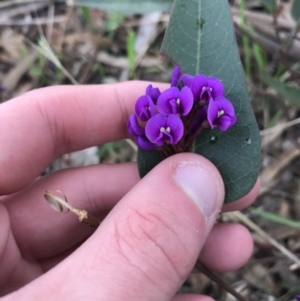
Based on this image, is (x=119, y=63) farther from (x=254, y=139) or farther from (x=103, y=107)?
(x=254, y=139)

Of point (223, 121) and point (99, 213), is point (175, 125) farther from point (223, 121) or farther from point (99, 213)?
point (99, 213)

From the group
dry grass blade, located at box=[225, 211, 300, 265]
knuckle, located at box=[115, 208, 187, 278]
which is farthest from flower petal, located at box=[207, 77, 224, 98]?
dry grass blade, located at box=[225, 211, 300, 265]

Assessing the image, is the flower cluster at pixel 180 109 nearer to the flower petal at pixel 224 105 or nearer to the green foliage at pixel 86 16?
the flower petal at pixel 224 105

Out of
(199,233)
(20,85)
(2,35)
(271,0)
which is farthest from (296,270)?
(2,35)

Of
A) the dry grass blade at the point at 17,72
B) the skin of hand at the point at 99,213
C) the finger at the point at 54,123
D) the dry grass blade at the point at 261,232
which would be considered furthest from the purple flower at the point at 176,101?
the dry grass blade at the point at 17,72

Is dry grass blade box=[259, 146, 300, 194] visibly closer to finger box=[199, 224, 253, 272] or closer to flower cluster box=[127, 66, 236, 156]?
finger box=[199, 224, 253, 272]

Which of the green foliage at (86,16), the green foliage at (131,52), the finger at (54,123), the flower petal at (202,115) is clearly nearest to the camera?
the flower petal at (202,115)
